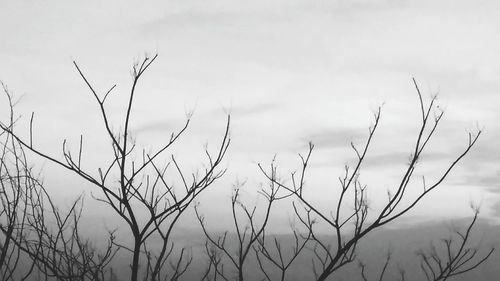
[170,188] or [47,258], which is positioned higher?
[170,188]

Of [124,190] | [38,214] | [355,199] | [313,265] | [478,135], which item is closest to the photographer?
[124,190]

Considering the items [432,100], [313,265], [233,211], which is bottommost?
[313,265]

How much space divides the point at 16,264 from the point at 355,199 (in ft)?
11.9

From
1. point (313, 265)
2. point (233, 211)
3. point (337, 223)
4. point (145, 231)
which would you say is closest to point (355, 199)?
point (337, 223)

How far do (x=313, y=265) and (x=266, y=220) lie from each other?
2.35m

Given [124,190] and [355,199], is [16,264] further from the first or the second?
[355,199]

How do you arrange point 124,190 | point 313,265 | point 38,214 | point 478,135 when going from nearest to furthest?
point 124,190 → point 478,135 → point 38,214 → point 313,265

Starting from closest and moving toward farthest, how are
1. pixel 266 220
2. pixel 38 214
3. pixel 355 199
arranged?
1. pixel 355 199
2. pixel 38 214
3. pixel 266 220

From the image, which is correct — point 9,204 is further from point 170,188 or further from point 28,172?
point 170,188

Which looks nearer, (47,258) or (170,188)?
(47,258)

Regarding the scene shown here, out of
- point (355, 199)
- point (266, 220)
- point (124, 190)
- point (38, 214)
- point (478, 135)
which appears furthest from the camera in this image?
point (266, 220)

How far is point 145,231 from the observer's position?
477 cm

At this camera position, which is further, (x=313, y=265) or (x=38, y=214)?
(x=313, y=265)

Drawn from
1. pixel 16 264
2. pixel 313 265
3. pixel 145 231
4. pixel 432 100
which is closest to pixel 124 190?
pixel 145 231
